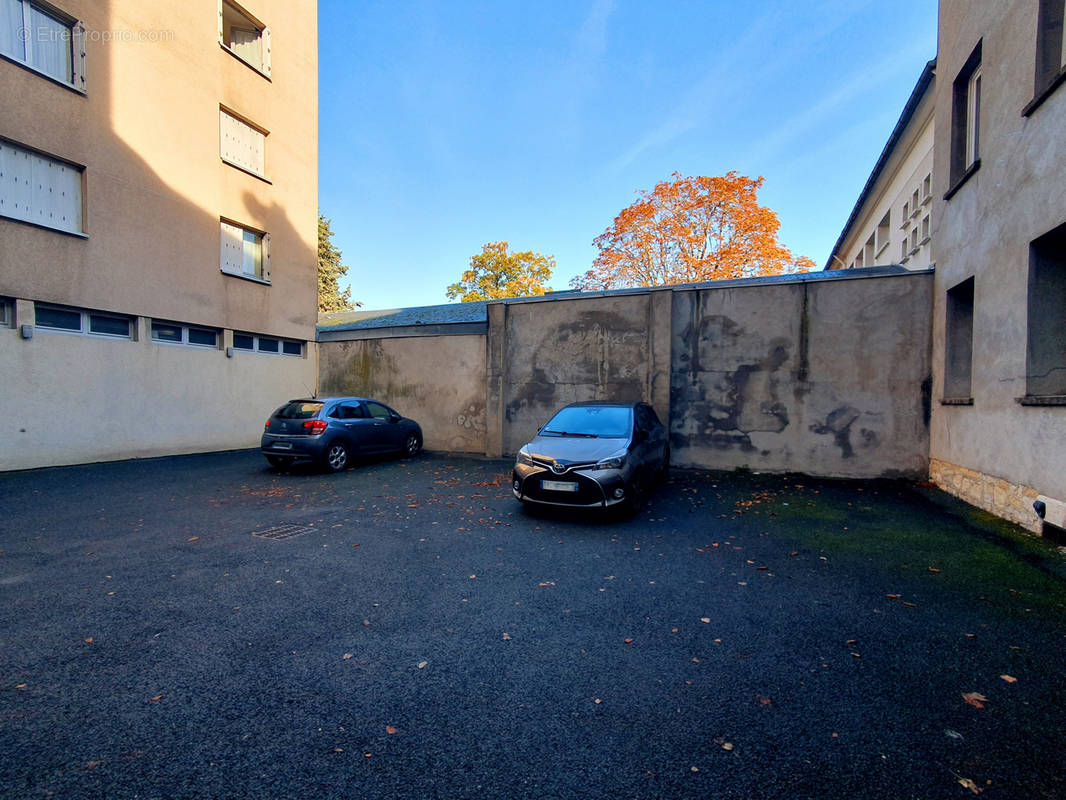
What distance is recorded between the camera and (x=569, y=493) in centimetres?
703

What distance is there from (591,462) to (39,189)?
42.3 ft

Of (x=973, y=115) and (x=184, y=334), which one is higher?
(x=973, y=115)

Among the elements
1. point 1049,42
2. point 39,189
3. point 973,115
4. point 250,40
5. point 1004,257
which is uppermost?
point 250,40

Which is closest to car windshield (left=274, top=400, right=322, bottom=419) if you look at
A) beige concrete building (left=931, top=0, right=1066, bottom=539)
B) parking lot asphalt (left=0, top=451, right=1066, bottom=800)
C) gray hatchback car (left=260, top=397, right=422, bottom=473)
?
gray hatchback car (left=260, top=397, right=422, bottom=473)

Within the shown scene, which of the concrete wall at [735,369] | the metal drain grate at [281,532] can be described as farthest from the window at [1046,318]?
the metal drain grate at [281,532]

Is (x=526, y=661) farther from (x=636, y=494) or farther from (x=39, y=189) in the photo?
(x=39, y=189)

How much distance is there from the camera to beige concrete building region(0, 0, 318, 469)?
10.6 metres

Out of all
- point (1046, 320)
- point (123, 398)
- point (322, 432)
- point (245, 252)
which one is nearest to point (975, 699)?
point (1046, 320)

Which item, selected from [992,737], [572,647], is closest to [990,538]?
[992,737]

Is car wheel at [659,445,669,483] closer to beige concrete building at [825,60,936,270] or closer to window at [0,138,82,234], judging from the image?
beige concrete building at [825,60,936,270]

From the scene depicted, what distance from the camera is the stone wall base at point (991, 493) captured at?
6316 mm

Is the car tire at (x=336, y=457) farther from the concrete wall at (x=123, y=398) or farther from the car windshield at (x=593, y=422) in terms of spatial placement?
the concrete wall at (x=123, y=398)

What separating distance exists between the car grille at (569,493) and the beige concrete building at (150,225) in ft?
35.6

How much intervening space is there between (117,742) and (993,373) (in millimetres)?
10222
